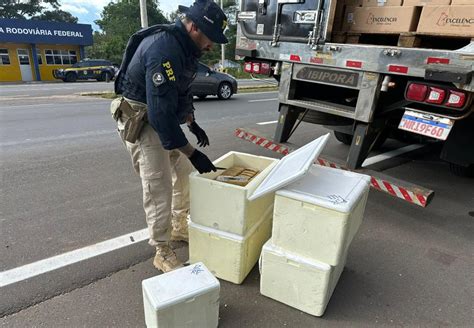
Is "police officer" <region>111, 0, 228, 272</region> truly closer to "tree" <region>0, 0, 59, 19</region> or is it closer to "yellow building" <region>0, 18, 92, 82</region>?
"yellow building" <region>0, 18, 92, 82</region>

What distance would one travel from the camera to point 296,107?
168 inches

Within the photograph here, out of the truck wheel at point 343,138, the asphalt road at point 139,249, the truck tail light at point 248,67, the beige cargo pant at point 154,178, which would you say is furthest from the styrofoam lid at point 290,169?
the truck wheel at point 343,138

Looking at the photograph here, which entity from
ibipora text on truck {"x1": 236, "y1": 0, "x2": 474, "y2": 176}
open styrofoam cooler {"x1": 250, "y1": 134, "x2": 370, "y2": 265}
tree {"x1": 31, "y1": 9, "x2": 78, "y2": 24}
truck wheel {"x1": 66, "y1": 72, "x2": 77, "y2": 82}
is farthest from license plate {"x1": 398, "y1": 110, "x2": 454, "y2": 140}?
tree {"x1": 31, "y1": 9, "x2": 78, "y2": 24}

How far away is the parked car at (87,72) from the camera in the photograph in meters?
23.2

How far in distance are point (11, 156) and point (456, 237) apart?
5.72 meters

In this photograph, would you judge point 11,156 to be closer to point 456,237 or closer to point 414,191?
point 414,191

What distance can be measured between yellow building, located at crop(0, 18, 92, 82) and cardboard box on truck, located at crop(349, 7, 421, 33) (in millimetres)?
27475

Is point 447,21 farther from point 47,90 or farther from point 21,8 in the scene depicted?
point 21,8

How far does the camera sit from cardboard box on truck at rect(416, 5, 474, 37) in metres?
3.07

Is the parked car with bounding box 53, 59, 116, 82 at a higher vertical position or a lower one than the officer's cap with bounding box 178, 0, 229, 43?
lower

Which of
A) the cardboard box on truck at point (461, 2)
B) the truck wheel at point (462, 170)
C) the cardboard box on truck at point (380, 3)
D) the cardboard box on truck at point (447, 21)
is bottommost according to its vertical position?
the truck wheel at point (462, 170)

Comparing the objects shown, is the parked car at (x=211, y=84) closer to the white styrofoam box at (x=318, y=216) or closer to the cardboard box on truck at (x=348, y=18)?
the cardboard box on truck at (x=348, y=18)

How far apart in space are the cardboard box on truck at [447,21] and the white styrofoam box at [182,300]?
3.06 meters

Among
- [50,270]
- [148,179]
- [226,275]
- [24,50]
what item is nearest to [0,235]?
[50,270]
